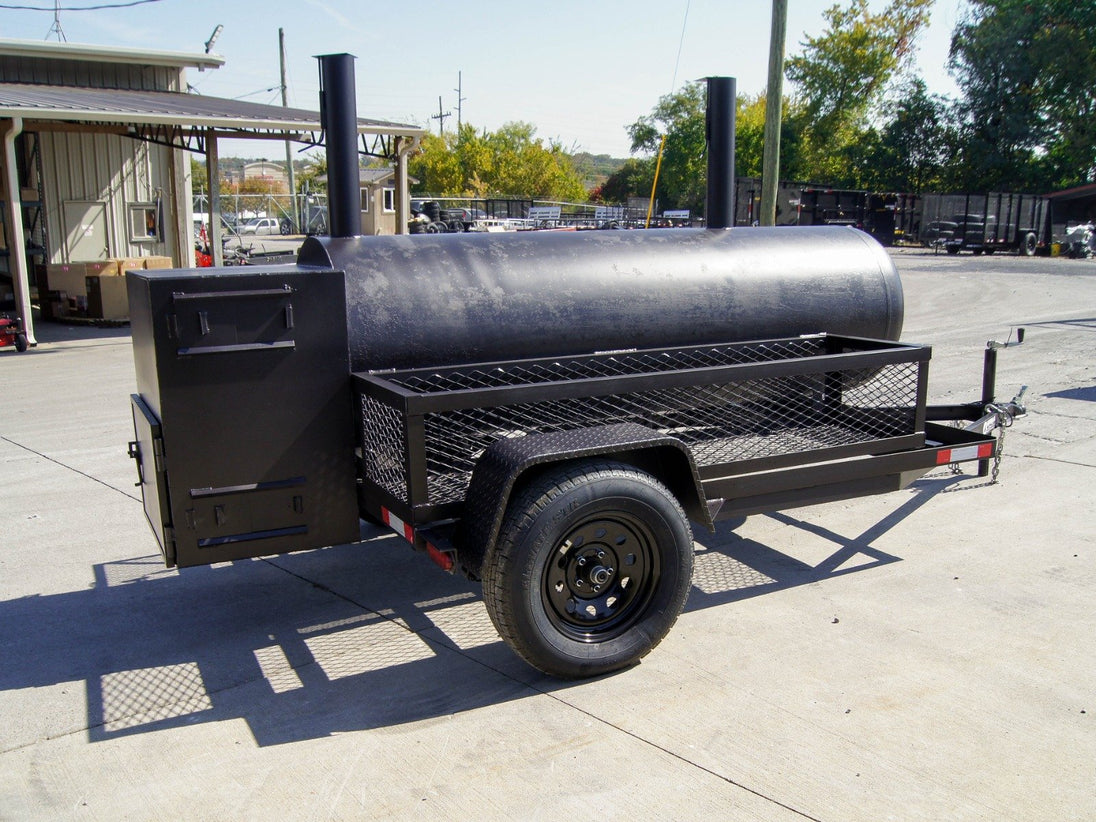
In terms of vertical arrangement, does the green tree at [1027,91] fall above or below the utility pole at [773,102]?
above

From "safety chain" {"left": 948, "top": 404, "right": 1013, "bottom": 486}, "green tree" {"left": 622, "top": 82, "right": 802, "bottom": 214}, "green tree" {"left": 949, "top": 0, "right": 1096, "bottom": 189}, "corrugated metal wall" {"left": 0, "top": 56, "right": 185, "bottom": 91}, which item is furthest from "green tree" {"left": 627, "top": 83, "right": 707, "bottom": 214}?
"safety chain" {"left": 948, "top": 404, "right": 1013, "bottom": 486}

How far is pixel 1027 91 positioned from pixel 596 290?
46428mm

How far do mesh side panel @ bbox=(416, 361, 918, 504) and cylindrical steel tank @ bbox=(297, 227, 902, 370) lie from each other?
0.39 meters

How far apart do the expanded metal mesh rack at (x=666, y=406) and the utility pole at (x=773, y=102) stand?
1011 centimetres

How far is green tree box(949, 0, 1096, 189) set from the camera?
137 feet

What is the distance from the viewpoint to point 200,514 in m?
3.84

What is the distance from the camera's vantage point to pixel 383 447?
4.00 meters

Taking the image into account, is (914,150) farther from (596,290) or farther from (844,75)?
(596,290)

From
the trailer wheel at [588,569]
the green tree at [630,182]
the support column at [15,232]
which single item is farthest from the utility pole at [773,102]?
the green tree at [630,182]

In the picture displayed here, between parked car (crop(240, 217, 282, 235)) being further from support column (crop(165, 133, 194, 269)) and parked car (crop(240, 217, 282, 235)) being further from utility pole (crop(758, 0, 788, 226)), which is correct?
utility pole (crop(758, 0, 788, 226))

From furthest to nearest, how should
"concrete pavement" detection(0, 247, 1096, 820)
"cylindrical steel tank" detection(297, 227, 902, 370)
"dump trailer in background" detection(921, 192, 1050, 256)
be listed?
"dump trailer in background" detection(921, 192, 1050, 256)
"cylindrical steel tank" detection(297, 227, 902, 370)
"concrete pavement" detection(0, 247, 1096, 820)

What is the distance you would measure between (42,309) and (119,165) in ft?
12.6

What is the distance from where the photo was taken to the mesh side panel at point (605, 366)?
4414 mm

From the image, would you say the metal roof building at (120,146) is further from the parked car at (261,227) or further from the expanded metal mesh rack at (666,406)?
the parked car at (261,227)
